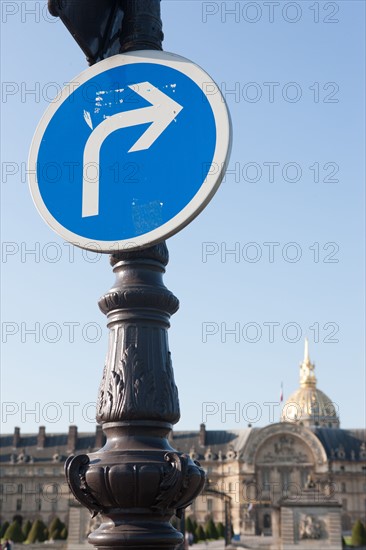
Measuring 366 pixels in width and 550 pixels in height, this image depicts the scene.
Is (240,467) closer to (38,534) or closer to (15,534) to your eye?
(15,534)

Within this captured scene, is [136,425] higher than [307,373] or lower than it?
lower

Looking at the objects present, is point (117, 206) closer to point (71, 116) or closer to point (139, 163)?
point (139, 163)

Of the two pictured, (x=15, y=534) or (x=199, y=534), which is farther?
(x=199, y=534)

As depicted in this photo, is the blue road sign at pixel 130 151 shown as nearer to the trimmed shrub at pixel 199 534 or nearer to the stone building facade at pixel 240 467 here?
the trimmed shrub at pixel 199 534

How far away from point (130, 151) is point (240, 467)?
8432cm

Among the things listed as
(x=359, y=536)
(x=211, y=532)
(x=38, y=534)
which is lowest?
(x=211, y=532)

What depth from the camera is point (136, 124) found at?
2.75m

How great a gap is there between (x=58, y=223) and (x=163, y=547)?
124 cm

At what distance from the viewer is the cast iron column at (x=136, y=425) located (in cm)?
239

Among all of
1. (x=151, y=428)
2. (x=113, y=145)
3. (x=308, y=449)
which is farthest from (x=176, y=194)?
(x=308, y=449)

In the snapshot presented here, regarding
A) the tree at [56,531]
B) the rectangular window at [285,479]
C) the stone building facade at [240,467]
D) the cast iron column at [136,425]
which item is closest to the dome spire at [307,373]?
the stone building facade at [240,467]

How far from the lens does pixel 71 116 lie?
113 inches

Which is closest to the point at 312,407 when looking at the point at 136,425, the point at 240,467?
the point at 240,467

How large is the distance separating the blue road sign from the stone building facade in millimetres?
80743
